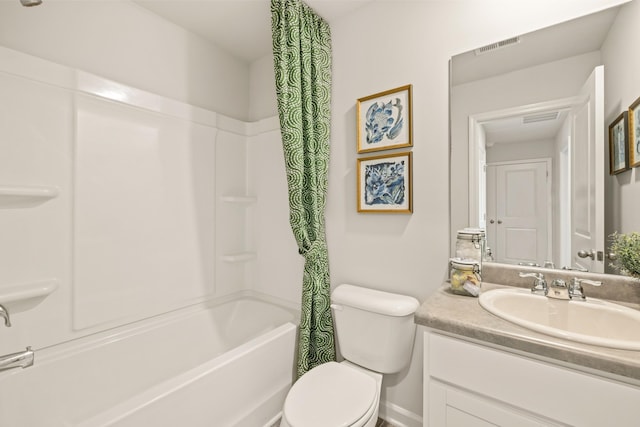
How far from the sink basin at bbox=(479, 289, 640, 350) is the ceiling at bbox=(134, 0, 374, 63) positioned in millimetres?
1795

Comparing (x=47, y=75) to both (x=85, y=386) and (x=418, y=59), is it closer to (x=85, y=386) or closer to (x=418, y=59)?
(x=85, y=386)

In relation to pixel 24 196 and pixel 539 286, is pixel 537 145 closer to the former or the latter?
pixel 539 286

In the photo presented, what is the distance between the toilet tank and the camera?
4.62 ft

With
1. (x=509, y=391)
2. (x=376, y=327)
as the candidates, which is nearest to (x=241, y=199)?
(x=376, y=327)

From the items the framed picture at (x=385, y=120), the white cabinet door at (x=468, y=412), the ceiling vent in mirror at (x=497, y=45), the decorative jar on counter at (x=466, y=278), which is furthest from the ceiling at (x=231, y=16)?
the white cabinet door at (x=468, y=412)

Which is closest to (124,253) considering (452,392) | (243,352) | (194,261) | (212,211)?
(194,261)

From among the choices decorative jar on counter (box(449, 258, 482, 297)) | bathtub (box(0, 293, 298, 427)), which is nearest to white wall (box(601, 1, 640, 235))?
decorative jar on counter (box(449, 258, 482, 297))

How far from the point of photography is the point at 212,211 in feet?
7.14

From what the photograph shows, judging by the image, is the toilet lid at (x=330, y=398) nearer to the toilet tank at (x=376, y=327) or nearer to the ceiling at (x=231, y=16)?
the toilet tank at (x=376, y=327)

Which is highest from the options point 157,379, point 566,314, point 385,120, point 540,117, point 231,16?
point 231,16

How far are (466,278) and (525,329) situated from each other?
1.11 ft

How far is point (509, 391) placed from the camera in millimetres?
845

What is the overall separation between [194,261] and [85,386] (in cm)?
86

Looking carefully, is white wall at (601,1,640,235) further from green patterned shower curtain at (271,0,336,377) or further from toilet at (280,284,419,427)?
green patterned shower curtain at (271,0,336,377)
